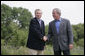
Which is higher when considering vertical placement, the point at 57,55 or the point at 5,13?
the point at 5,13

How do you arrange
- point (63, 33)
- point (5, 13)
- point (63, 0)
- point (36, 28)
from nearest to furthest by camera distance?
point (63, 33) < point (36, 28) < point (63, 0) < point (5, 13)

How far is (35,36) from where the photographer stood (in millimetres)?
5770

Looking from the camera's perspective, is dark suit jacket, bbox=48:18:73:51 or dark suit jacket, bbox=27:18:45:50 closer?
dark suit jacket, bbox=48:18:73:51

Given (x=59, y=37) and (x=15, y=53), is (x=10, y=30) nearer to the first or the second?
(x=15, y=53)

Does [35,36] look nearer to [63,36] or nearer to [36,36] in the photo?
[36,36]

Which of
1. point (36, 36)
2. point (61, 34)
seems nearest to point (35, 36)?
point (36, 36)

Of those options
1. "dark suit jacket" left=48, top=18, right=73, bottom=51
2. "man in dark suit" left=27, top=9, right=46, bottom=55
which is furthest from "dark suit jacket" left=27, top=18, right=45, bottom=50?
"dark suit jacket" left=48, top=18, right=73, bottom=51

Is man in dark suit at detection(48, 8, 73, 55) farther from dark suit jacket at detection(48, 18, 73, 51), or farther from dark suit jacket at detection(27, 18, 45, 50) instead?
dark suit jacket at detection(27, 18, 45, 50)

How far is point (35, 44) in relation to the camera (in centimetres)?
581

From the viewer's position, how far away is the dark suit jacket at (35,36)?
5750 millimetres

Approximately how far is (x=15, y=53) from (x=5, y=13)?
8423 mm

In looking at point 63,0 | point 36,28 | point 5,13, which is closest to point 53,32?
point 36,28

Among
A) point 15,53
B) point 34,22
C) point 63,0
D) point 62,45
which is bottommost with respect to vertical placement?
point 15,53

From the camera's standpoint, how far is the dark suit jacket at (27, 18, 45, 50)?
5.75 meters
